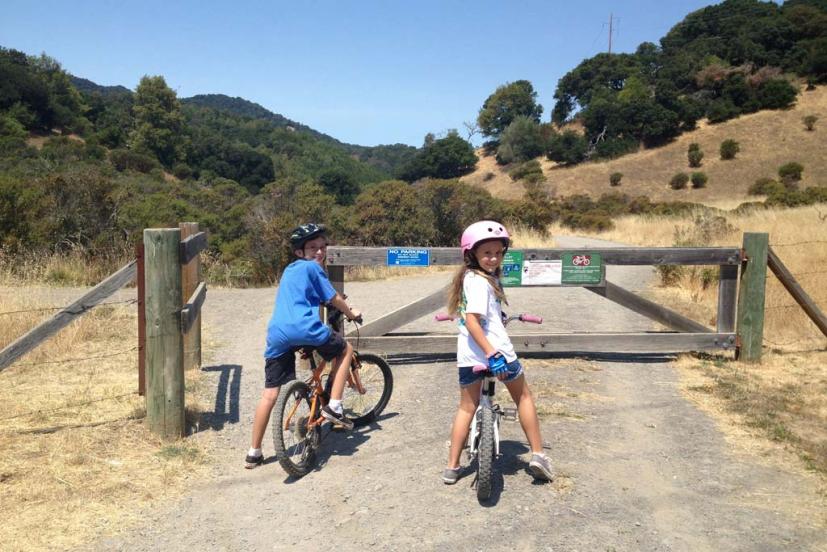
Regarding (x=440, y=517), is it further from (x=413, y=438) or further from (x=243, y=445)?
(x=243, y=445)

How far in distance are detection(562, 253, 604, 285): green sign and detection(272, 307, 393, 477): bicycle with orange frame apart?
2474mm

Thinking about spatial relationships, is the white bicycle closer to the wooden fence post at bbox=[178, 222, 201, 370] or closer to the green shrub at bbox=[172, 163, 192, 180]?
the wooden fence post at bbox=[178, 222, 201, 370]

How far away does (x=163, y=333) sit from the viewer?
205 inches

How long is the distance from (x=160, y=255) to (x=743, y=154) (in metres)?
55.7

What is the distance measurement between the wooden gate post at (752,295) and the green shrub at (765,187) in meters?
33.4

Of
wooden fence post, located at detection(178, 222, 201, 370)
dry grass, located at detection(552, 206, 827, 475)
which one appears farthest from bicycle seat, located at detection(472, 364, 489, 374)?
wooden fence post, located at detection(178, 222, 201, 370)

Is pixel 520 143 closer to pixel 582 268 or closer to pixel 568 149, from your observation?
pixel 568 149

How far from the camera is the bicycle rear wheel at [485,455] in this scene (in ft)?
13.4

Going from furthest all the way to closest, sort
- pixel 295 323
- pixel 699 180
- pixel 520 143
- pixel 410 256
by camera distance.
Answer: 1. pixel 520 143
2. pixel 699 180
3. pixel 410 256
4. pixel 295 323

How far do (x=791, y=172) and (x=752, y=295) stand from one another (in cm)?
4244

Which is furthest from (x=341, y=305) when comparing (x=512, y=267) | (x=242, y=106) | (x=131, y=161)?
(x=242, y=106)

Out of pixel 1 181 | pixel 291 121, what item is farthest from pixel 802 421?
pixel 291 121

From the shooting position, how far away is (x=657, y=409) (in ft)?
20.1

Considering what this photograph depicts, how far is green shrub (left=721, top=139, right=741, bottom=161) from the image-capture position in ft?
174
